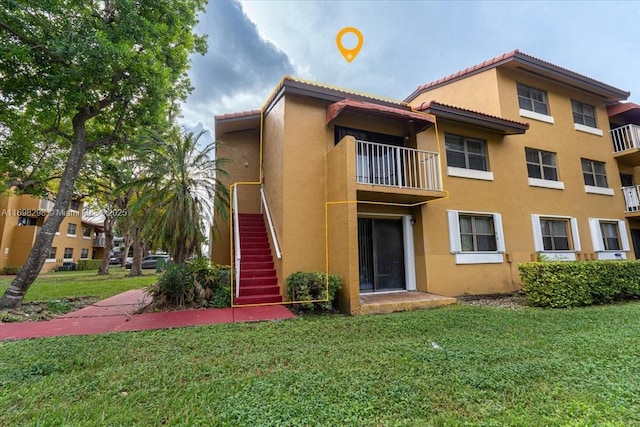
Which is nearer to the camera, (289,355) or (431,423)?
(431,423)

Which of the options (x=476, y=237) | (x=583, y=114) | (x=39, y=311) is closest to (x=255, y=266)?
(x=39, y=311)

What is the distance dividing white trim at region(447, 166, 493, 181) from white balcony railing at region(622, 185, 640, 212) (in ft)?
25.9

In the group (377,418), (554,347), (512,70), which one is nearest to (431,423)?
(377,418)

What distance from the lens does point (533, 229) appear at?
1036cm

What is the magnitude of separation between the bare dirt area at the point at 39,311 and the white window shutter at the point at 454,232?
424 inches

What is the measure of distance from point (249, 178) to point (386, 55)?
978cm

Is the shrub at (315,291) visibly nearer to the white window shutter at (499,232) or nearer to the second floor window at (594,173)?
the white window shutter at (499,232)

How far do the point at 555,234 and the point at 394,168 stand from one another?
7471 mm

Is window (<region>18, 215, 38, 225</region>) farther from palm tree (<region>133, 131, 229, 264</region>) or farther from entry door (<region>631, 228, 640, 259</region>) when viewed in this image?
entry door (<region>631, 228, 640, 259</region>)

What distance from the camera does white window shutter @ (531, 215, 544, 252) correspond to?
1027cm

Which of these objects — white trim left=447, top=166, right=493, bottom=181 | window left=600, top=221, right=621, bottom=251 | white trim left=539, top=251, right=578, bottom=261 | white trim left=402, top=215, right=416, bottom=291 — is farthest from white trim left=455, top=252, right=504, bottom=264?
window left=600, top=221, right=621, bottom=251

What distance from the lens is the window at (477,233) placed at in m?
9.66

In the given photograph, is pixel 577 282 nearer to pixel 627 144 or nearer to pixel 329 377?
pixel 329 377

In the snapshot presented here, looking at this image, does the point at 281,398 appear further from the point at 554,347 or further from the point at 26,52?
the point at 26,52
